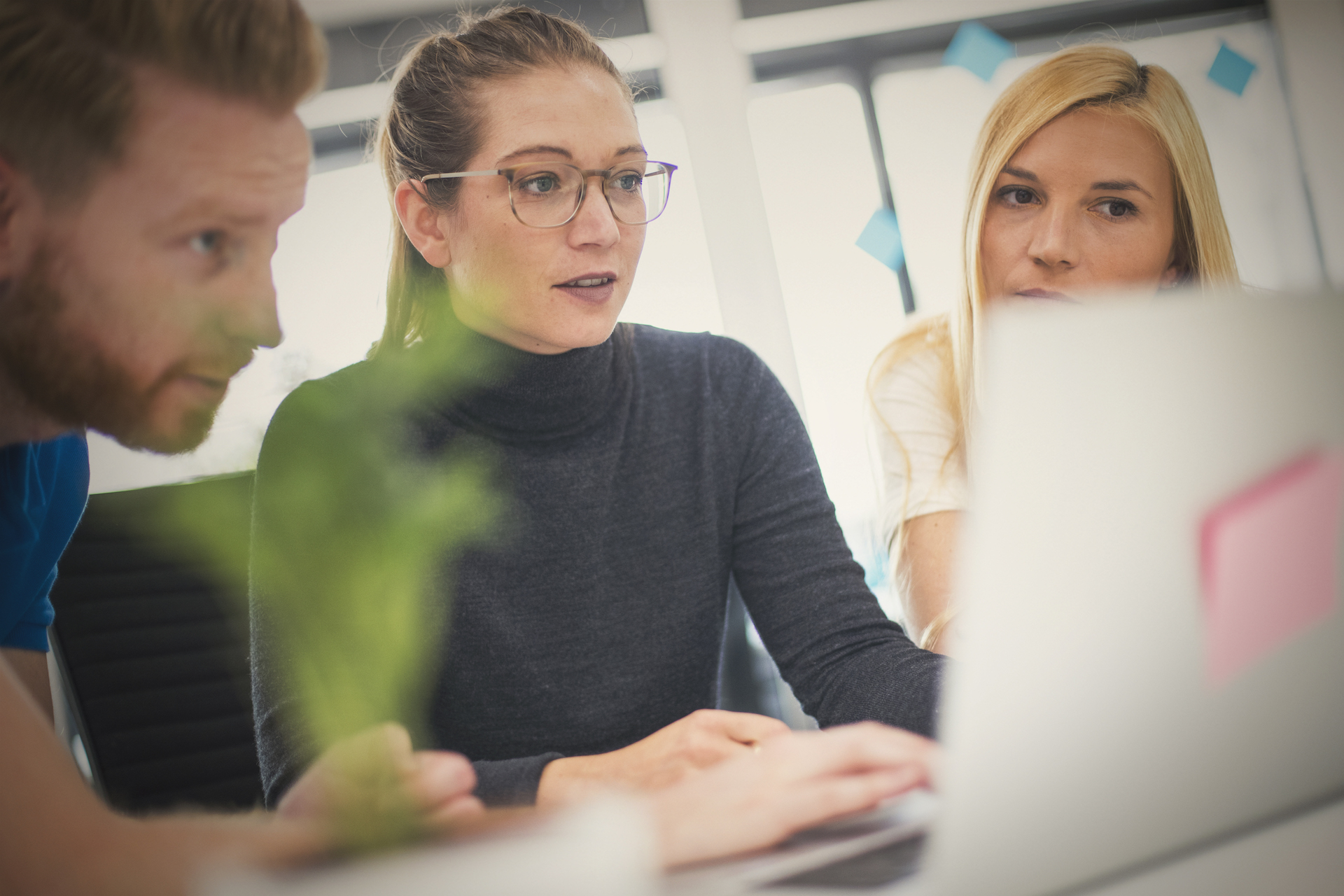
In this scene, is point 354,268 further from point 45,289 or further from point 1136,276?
point 1136,276

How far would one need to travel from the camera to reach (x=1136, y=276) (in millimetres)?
1292

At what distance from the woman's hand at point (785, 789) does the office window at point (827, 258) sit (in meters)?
2.07

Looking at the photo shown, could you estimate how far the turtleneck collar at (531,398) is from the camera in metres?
1.00

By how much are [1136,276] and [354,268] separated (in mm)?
1495

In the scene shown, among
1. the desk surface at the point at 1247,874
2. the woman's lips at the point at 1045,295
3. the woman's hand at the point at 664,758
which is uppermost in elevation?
the woman's lips at the point at 1045,295

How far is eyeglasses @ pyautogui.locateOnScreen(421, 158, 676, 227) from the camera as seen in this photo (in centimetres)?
100

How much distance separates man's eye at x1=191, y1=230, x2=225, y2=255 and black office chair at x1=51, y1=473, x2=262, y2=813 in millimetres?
361

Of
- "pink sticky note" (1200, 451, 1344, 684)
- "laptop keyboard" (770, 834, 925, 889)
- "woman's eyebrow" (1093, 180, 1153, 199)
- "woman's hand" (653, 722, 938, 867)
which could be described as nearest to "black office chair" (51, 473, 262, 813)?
"woman's hand" (653, 722, 938, 867)

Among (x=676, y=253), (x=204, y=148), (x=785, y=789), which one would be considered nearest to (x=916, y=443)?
(x=785, y=789)

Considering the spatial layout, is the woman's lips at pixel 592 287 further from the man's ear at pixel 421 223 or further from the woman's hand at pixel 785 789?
the woman's hand at pixel 785 789

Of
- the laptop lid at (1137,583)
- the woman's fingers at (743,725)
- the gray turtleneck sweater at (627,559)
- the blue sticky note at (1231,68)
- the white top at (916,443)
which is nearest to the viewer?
the laptop lid at (1137,583)

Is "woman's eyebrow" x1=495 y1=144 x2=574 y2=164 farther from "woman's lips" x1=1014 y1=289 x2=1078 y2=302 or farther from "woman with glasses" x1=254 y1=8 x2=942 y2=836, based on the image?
"woman's lips" x1=1014 y1=289 x2=1078 y2=302

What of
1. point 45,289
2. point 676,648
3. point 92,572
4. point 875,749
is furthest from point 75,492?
point 875,749

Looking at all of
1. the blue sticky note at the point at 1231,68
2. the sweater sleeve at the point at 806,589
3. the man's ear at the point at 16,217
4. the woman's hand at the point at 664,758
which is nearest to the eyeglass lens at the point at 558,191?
the sweater sleeve at the point at 806,589
